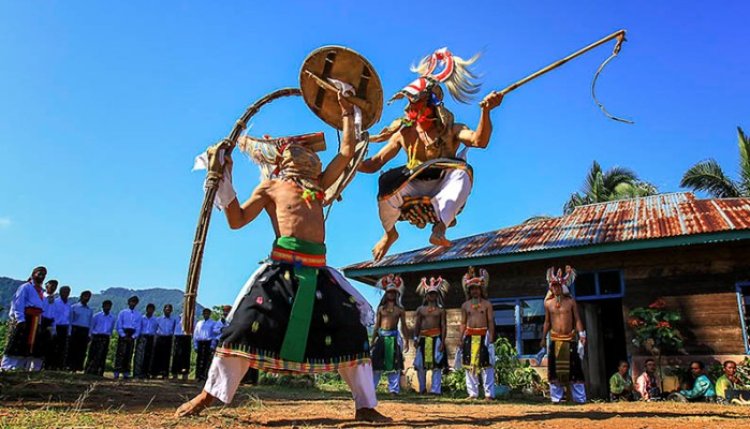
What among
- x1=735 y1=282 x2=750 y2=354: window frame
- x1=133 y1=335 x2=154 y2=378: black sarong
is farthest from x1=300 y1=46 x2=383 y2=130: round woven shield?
x1=133 y1=335 x2=154 y2=378: black sarong

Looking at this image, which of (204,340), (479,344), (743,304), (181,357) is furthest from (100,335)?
(743,304)

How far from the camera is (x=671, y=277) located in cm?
1025

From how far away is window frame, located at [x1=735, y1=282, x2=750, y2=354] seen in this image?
30.9 ft

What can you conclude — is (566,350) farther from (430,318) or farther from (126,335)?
(126,335)

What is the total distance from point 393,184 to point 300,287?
1.80 metres

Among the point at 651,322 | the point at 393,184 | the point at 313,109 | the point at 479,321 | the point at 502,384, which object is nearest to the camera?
the point at 313,109

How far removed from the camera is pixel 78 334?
38.5 feet

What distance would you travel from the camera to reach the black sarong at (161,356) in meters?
12.4

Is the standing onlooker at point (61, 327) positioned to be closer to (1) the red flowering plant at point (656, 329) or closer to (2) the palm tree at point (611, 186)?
(1) the red flowering plant at point (656, 329)

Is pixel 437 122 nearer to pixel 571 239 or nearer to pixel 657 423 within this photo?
pixel 657 423

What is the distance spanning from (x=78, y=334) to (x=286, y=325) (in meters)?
9.86

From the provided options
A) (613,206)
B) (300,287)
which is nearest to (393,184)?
(300,287)

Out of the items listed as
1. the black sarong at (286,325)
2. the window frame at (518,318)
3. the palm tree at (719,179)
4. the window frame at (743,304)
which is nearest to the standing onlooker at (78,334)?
the window frame at (518,318)

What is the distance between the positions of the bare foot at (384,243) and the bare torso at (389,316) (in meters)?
4.97
